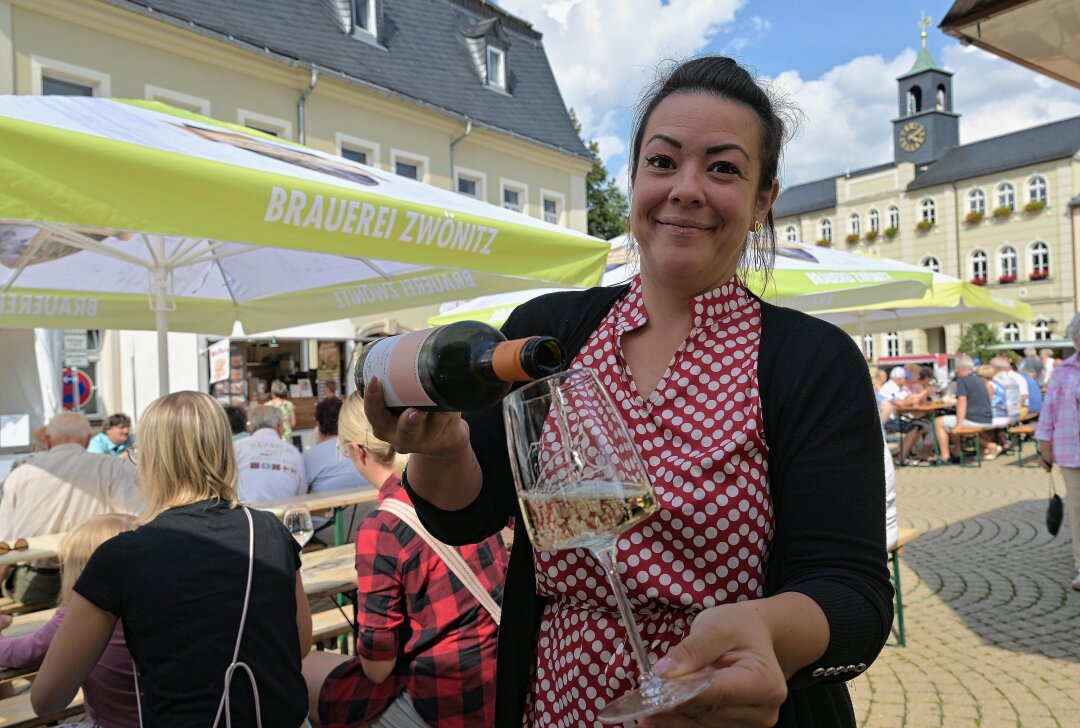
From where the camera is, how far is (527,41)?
976 inches

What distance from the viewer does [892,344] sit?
60.2m

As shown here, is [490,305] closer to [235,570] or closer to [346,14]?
[235,570]

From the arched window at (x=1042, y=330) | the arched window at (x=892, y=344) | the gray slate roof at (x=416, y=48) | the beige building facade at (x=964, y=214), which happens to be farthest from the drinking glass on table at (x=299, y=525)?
the arched window at (x=892, y=344)

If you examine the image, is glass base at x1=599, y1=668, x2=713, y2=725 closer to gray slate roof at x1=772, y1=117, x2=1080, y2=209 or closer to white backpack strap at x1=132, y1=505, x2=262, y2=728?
white backpack strap at x1=132, y1=505, x2=262, y2=728

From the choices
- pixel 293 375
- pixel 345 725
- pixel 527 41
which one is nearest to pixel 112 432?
pixel 345 725

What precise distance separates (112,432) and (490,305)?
4.45m

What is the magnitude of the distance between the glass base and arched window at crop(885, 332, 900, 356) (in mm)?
63306

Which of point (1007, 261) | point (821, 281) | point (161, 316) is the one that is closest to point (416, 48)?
point (821, 281)

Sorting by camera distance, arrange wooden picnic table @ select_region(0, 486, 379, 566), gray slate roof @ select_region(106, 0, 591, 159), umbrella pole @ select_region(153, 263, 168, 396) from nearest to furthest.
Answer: wooden picnic table @ select_region(0, 486, 379, 566) → umbrella pole @ select_region(153, 263, 168, 396) → gray slate roof @ select_region(106, 0, 591, 159)

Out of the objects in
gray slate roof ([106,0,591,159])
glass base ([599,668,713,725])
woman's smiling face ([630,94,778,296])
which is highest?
gray slate roof ([106,0,591,159])

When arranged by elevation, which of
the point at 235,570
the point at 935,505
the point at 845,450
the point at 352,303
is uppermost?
the point at 352,303

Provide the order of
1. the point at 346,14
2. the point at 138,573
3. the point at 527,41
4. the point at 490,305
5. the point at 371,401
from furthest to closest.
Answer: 1. the point at 527,41
2. the point at 346,14
3. the point at 490,305
4. the point at 138,573
5. the point at 371,401

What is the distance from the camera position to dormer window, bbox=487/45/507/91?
901 inches

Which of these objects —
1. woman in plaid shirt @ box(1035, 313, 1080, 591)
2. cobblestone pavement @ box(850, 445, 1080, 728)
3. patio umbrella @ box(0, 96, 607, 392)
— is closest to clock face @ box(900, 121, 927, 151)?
cobblestone pavement @ box(850, 445, 1080, 728)
